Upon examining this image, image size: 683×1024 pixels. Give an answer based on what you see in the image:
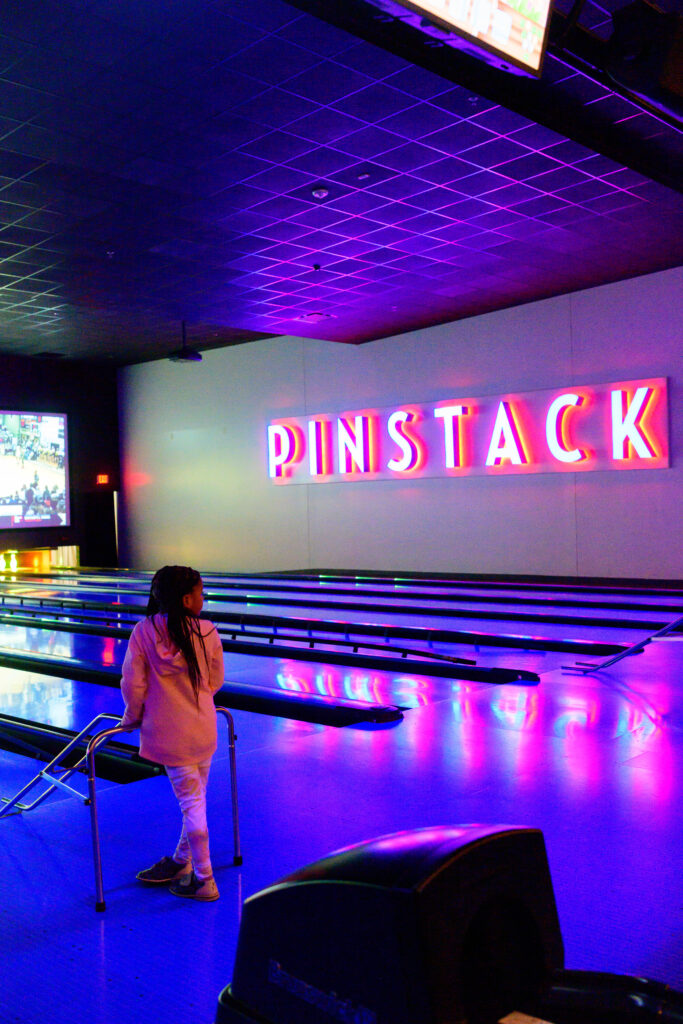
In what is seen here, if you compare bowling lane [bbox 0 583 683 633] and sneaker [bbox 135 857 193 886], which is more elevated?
bowling lane [bbox 0 583 683 633]

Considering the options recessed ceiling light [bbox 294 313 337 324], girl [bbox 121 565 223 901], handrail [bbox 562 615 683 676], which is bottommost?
handrail [bbox 562 615 683 676]

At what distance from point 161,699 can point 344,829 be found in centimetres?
99

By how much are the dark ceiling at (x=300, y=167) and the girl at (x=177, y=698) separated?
3116mm

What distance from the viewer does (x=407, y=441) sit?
1410 centimetres

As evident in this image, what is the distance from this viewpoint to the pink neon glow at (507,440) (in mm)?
12664

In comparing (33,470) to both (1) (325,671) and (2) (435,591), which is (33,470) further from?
(1) (325,671)

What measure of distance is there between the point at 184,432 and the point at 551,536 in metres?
8.65

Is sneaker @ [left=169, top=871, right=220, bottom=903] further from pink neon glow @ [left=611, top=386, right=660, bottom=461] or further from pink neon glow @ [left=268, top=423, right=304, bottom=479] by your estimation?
pink neon glow @ [left=268, top=423, right=304, bottom=479]

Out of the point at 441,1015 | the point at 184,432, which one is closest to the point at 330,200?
the point at 441,1015

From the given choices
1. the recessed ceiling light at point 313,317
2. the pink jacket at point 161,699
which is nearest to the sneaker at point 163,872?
the pink jacket at point 161,699

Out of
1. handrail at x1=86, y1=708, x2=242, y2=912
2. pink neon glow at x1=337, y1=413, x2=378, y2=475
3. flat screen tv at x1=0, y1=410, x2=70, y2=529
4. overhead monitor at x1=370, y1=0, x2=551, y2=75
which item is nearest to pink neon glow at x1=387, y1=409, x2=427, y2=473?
pink neon glow at x1=337, y1=413, x2=378, y2=475

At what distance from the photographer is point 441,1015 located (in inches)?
38.7

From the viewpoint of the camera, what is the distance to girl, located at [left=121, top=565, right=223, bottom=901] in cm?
273

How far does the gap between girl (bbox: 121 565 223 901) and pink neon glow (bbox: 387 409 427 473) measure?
11.4 meters
